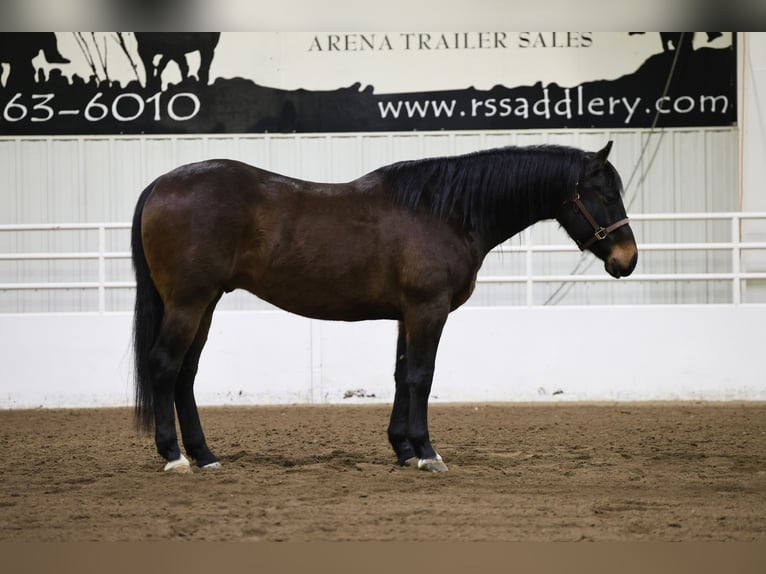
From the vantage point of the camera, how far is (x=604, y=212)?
13.7 ft

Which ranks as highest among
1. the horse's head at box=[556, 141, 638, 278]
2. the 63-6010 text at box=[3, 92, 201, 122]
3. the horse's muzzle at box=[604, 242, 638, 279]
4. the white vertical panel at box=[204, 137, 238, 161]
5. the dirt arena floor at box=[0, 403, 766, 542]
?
the 63-6010 text at box=[3, 92, 201, 122]

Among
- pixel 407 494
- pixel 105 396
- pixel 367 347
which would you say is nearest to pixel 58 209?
pixel 105 396

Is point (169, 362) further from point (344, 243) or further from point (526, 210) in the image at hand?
point (526, 210)

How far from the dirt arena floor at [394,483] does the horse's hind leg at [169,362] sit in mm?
188

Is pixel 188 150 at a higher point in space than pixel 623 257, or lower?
higher

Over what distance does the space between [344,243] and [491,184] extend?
0.79 meters

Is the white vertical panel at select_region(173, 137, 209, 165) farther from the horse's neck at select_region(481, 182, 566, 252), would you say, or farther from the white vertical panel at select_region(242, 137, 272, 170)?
the horse's neck at select_region(481, 182, 566, 252)

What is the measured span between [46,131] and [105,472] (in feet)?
21.5

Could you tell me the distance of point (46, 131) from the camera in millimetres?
9531

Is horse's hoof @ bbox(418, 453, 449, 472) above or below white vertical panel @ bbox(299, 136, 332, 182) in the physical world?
below

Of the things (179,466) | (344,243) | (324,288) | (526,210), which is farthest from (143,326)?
(526,210)

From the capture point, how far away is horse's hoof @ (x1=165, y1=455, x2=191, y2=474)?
399cm

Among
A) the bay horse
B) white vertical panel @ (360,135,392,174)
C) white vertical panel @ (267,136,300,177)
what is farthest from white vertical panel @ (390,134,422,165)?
the bay horse

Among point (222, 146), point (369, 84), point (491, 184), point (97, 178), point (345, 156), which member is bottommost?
point (491, 184)
